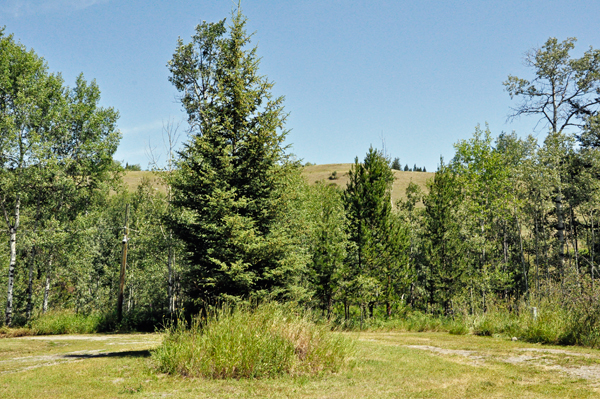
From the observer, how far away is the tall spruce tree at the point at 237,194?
12039 mm

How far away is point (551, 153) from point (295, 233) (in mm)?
21769

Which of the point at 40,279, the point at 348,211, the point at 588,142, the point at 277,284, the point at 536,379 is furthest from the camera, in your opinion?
the point at 40,279

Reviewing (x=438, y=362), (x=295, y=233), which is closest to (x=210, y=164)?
(x=295, y=233)

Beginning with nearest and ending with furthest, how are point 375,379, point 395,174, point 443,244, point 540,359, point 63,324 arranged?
point 375,379 → point 540,359 → point 63,324 → point 443,244 → point 395,174

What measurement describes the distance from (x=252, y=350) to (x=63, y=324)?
19203 mm

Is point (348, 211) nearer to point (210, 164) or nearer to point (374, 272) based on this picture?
point (374, 272)

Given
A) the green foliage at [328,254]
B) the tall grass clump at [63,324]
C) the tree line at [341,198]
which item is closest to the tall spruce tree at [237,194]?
the tree line at [341,198]

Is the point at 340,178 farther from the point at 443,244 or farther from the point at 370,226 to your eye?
the point at 370,226

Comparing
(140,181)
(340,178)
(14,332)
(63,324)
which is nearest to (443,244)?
(63,324)

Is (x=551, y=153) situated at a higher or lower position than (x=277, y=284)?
higher

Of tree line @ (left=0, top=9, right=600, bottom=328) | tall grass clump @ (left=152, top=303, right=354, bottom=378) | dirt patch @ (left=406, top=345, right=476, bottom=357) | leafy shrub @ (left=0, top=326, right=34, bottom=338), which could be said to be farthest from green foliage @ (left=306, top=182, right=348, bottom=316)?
leafy shrub @ (left=0, top=326, right=34, bottom=338)

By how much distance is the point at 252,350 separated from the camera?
8.41 meters

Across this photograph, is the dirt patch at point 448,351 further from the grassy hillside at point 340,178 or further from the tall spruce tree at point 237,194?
the grassy hillside at point 340,178

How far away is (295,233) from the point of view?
44.1 ft
